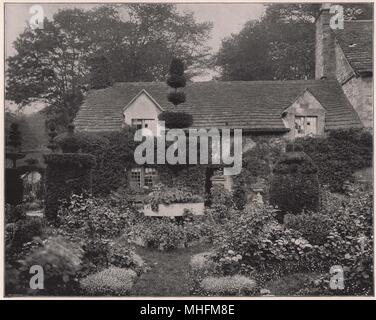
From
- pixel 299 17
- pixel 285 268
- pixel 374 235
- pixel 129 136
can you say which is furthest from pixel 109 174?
pixel 299 17

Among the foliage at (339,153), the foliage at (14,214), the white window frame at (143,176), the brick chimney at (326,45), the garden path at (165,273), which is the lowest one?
the garden path at (165,273)

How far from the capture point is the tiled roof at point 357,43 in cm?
1880

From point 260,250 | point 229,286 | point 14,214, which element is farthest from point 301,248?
point 14,214

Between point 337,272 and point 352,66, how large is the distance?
42.5 ft

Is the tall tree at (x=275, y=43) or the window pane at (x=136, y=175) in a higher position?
the tall tree at (x=275, y=43)

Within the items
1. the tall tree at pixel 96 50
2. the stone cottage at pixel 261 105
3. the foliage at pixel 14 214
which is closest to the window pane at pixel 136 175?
the stone cottage at pixel 261 105

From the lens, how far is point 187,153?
17.0 meters

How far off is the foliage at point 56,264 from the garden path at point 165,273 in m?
1.34

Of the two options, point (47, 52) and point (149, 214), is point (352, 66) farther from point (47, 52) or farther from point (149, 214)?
point (47, 52)

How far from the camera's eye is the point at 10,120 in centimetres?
1305

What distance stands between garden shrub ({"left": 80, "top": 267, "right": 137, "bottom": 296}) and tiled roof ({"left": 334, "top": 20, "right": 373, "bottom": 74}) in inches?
575

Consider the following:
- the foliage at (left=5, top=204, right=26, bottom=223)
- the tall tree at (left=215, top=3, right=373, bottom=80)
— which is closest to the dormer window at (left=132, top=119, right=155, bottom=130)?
the tall tree at (left=215, top=3, right=373, bottom=80)

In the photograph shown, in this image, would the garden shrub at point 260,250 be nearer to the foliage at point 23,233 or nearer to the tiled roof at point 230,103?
the foliage at point 23,233

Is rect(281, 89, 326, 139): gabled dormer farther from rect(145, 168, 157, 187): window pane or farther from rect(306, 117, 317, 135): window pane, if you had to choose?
rect(145, 168, 157, 187): window pane
